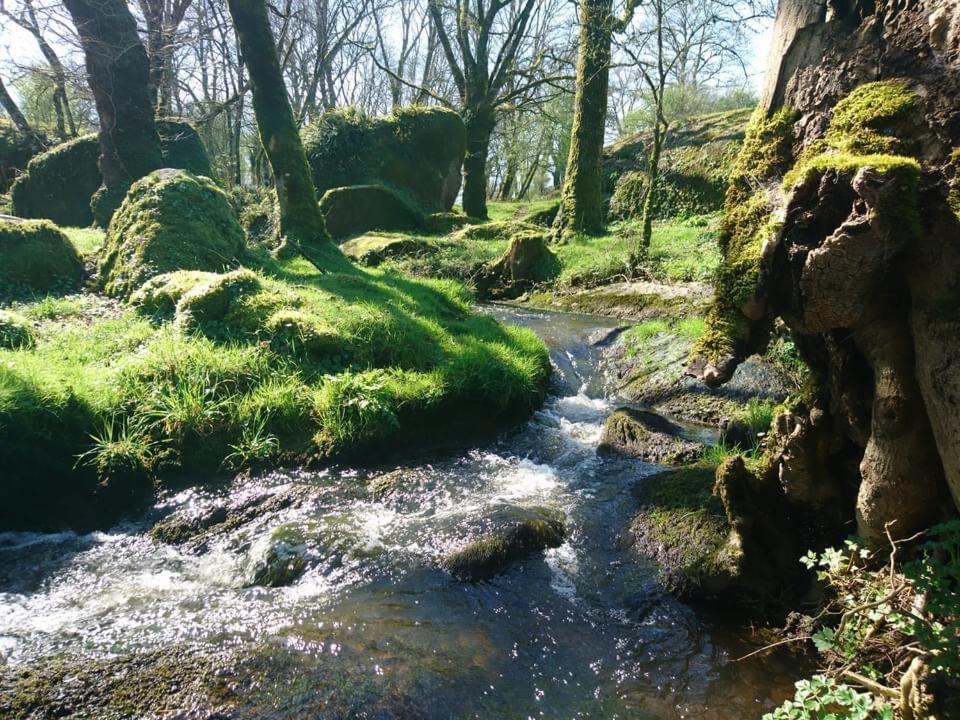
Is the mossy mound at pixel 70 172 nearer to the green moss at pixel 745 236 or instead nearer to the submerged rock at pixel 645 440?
the submerged rock at pixel 645 440

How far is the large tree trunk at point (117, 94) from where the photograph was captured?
10.4 m

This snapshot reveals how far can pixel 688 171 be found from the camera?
1661cm

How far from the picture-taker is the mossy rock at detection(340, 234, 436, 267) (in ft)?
44.3

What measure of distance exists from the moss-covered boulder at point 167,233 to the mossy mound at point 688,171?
1084 cm

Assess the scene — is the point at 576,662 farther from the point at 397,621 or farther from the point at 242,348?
the point at 242,348

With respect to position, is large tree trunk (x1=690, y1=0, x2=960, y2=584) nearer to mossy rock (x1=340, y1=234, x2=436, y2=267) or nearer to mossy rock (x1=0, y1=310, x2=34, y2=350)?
mossy rock (x1=0, y1=310, x2=34, y2=350)

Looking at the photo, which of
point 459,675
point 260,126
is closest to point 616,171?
point 260,126

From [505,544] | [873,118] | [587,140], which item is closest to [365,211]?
[587,140]

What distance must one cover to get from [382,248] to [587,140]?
5.96m

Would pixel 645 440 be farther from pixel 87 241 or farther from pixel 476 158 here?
pixel 476 158

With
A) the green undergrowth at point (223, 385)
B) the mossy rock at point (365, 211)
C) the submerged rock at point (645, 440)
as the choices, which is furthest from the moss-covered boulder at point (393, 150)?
the submerged rock at point (645, 440)

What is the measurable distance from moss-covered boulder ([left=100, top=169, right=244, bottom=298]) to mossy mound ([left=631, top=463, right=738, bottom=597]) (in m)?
6.93

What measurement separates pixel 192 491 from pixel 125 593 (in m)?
1.15

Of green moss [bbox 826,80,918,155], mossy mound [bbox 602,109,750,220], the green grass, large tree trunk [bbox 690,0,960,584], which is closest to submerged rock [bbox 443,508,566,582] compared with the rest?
large tree trunk [bbox 690,0,960,584]
